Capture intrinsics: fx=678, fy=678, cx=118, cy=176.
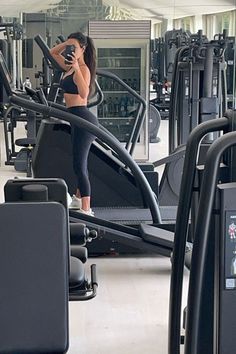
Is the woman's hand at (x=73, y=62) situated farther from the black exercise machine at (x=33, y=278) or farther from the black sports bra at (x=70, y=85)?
the black exercise machine at (x=33, y=278)

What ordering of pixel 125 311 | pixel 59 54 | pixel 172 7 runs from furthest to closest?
pixel 172 7
pixel 59 54
pixel 125 311

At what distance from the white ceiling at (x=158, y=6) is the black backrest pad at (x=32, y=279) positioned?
29.2 ft

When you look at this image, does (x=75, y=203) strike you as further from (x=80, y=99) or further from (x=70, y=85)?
(x=70, y=85)

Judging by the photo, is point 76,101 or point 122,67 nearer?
point 76,101

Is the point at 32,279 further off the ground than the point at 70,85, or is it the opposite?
the point at 70,85

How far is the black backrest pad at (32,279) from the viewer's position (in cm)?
192

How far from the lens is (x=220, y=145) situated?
1793 millimetres

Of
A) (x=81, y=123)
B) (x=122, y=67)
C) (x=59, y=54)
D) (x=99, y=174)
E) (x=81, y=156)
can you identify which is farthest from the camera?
(x=122, y=67)

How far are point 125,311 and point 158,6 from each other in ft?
28.1

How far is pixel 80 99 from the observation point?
5.05 m

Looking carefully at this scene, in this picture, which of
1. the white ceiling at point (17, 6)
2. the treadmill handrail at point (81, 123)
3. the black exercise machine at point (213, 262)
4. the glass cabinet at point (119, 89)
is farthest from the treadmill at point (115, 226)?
the white ceiling at point (17, 6)

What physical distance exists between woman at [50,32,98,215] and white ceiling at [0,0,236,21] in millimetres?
5441

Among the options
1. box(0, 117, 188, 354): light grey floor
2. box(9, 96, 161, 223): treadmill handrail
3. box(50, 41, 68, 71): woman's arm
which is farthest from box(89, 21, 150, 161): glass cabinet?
box(0, 117, 188, 354): light grey floor

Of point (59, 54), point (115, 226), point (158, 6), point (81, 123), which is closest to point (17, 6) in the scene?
point (158, 6)
